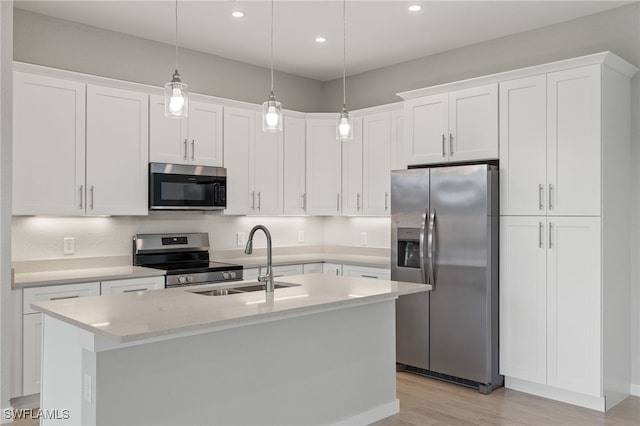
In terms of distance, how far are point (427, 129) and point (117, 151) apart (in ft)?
8.49

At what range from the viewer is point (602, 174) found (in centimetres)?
374

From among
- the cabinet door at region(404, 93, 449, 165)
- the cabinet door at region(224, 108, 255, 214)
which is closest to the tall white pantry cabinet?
the cabinet door at region(404, 93, 449, 165)

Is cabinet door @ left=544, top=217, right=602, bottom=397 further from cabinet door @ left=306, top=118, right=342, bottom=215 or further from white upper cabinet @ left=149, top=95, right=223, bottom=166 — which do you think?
white upper cabinet @ left=149, top=95, right=223, bottom=166

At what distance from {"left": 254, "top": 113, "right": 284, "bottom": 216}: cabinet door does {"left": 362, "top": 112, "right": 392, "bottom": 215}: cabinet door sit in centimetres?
86

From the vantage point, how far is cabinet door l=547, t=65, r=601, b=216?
377cm

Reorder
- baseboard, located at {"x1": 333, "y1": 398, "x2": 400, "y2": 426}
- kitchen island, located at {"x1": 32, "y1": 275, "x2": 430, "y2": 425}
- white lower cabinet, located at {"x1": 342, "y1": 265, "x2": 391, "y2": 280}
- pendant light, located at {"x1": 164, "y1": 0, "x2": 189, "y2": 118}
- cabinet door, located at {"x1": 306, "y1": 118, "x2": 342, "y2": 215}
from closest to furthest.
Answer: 1. kitchen island, located at {"x1": 32, "y1": 275, "x2": 430, "y2": 425}
2. pendant light, located at {"x1": 164, "y1": 0, "x2": 189, "y2": 118}
3. baseboard, located at {"x1": 333, "y1": 398, "x2": 400, "y2": 426}
4. white lower cabinet, located at {"x1": 342, "y1": 265, "x2": 391, "y2": 280}
5. cabinet door, located at {"x1": 306, "y1": 118, "x2": 342, "y2": 215}

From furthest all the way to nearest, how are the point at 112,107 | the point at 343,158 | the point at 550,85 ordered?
the point at 343,158 < the point at 112,107 < the point at 550,85

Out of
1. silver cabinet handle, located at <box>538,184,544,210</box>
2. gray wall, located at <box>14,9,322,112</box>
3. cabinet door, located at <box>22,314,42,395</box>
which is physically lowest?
cabinet door, located at <box>22,314,42,395</box>

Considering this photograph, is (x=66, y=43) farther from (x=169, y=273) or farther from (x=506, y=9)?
(x=506, y=9)

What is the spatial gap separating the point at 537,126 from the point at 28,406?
4.17 metres

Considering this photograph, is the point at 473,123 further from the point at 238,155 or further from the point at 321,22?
the point at 238,155

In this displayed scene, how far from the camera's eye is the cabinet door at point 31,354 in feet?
12.0

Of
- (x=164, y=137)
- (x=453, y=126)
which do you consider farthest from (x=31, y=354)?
(x=453, y=126)

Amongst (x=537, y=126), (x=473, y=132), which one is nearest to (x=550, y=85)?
(x=537, y=126)
